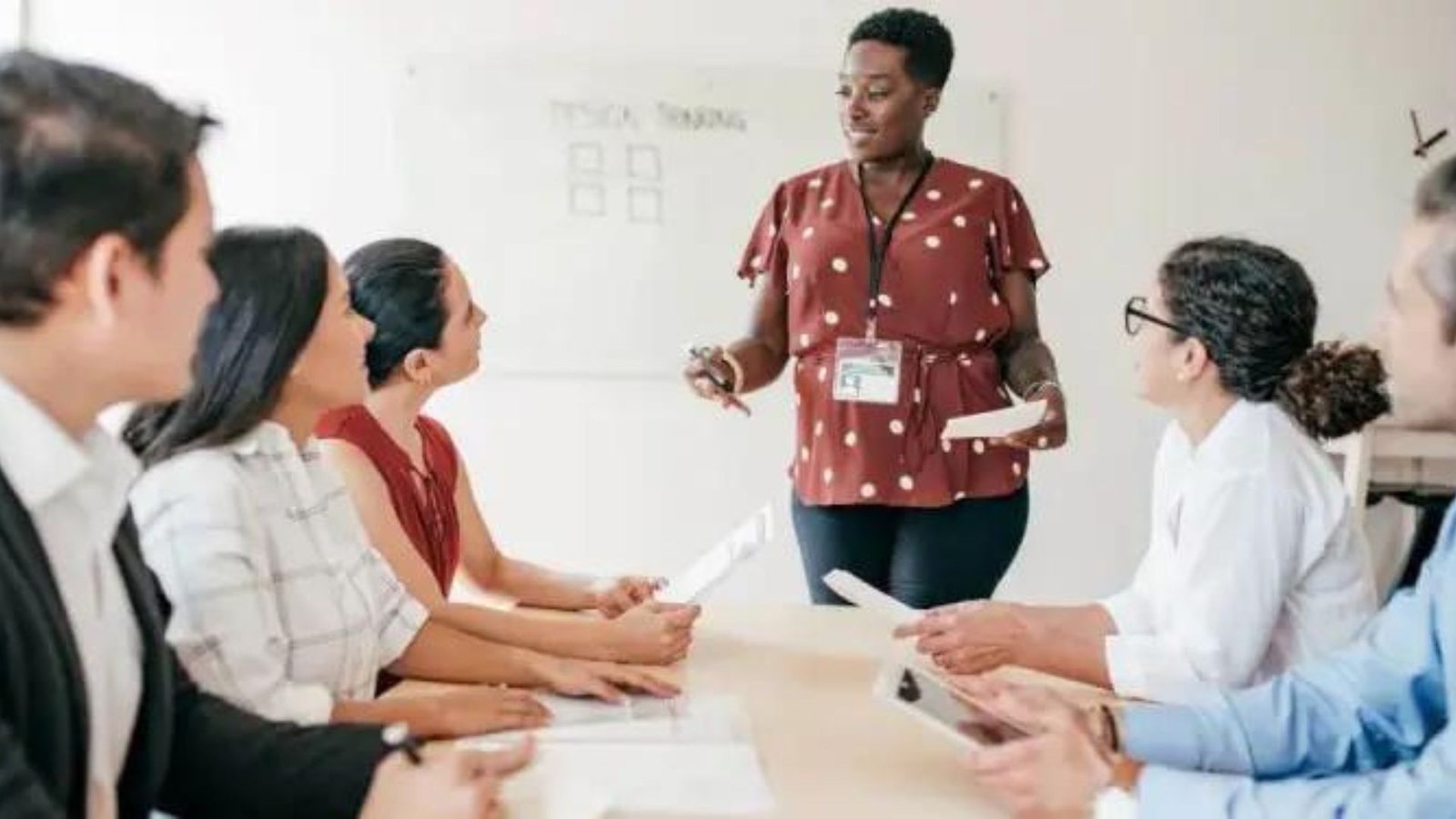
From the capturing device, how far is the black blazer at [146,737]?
884 millimetres

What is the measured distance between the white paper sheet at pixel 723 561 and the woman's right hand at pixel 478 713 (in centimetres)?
41

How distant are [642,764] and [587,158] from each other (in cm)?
258

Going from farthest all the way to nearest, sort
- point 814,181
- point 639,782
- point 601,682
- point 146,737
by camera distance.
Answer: point 814,181
point 601,682
point 639,782
point 146,737

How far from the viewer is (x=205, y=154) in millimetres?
1057

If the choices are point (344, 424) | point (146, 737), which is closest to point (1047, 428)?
point (344, 424)

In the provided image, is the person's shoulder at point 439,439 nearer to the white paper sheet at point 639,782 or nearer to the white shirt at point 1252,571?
the white paper sheet at point 639,782

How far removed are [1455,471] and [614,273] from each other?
7.93 feet

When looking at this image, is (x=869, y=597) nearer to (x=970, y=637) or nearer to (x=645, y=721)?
(x=970, y=637)

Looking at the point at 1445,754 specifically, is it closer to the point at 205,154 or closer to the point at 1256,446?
the point at 1256,446

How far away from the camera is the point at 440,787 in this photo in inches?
43.6

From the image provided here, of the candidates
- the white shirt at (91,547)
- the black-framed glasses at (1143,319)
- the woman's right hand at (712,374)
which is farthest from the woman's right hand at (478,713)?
the woman's right hand at (712,374)

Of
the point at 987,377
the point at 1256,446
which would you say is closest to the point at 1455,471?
the point at 987,377

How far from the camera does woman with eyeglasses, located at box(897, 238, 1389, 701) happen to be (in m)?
1.53

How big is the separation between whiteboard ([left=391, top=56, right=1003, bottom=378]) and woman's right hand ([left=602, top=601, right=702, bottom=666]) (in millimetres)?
1996
